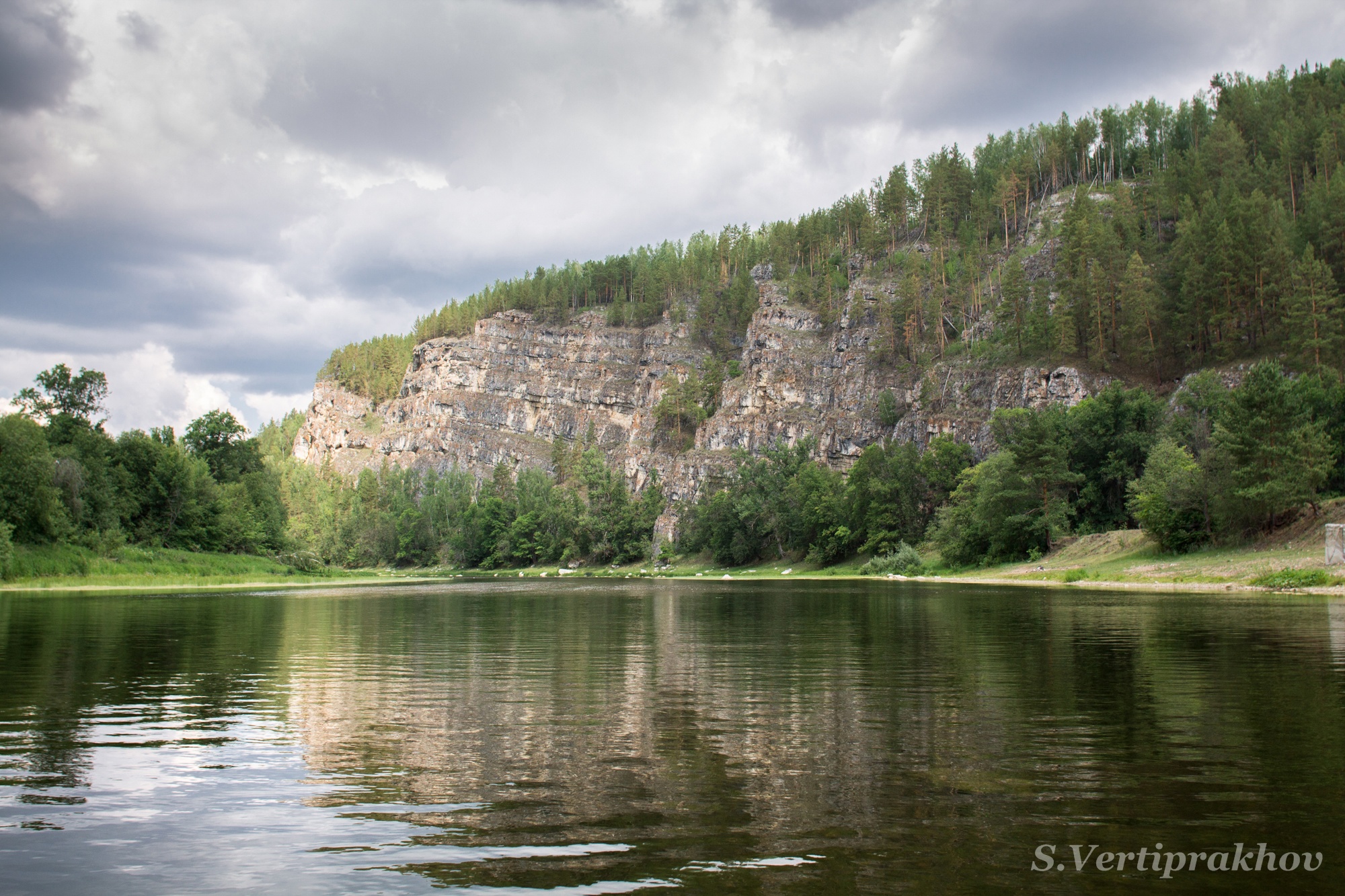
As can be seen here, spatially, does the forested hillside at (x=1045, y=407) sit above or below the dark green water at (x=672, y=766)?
above

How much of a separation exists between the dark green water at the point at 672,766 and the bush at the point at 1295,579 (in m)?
25.9

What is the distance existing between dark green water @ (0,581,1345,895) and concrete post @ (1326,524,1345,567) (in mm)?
30192

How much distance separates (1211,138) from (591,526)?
448 ft

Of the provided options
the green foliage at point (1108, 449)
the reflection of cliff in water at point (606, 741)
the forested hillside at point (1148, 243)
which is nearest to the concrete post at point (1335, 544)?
the green foliage at point (1108, 449)

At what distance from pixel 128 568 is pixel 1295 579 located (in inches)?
3832

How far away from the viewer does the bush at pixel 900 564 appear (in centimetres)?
10175

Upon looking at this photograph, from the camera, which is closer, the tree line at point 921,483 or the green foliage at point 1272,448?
the green foliage at point 1272,448

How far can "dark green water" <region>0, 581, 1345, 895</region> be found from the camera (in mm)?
7414

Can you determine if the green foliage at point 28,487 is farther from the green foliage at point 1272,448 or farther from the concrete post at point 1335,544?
the green foliage at point 1272,448

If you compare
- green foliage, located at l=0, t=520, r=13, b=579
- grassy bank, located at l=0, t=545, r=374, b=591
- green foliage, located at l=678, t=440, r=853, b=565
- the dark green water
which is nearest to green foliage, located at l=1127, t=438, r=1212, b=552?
the dark green water

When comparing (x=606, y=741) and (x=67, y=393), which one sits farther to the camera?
(x=67, y=393)

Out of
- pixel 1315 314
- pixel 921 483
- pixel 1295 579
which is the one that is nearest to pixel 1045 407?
pixel 921 483

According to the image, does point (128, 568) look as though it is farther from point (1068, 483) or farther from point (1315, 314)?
point (1315, 314)

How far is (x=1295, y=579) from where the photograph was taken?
4731 centimetres
